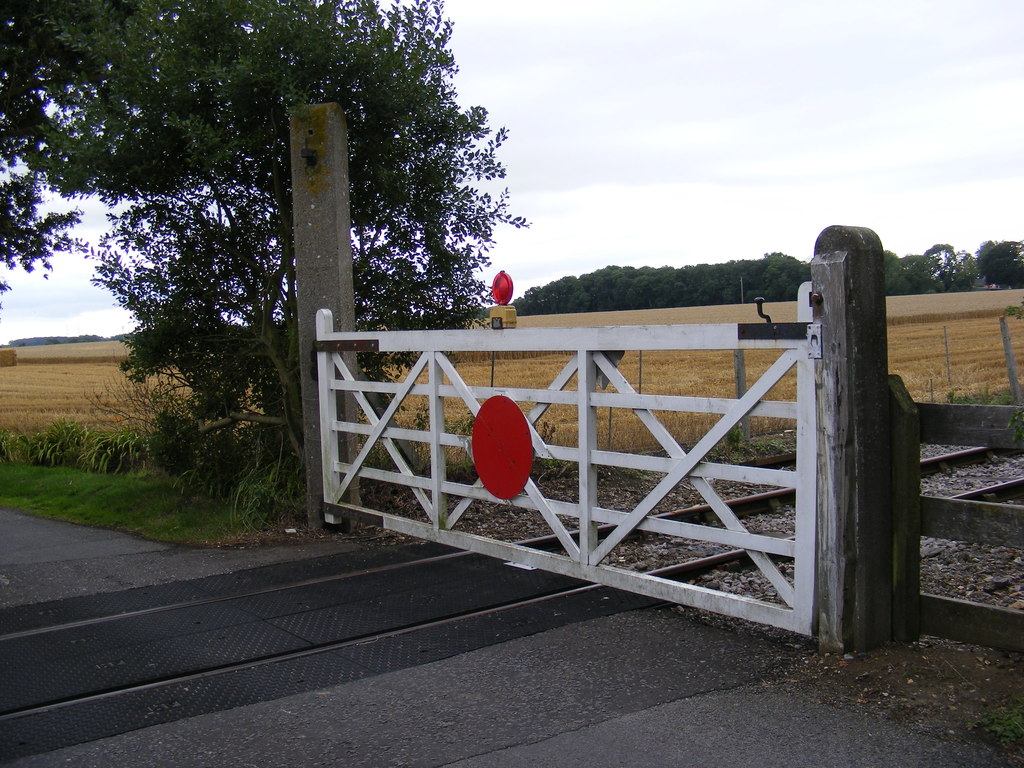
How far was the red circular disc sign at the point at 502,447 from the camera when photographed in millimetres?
6461

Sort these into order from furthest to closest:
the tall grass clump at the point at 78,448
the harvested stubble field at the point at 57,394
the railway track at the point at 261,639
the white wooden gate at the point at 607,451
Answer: the harvested stubble field at the point at 57,394
the tall grass clump at the point at 78,448
the white wooden gate at the point at 607,451
the railway track at the point at 261,639

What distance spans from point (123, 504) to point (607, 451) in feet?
19.7

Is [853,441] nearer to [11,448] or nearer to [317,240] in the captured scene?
[317,240]

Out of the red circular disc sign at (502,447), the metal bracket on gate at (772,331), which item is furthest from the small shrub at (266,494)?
the metal bracket on gate at (772,331)

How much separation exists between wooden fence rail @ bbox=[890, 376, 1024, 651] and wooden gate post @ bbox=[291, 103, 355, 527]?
5138 mm

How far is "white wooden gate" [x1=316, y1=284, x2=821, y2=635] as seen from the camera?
4.89 metres

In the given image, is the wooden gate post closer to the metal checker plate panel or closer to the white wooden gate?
the white wooden gate

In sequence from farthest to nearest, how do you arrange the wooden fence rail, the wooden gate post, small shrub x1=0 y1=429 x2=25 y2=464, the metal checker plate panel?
small shrub x1=0 y1=429 x2=25 y2=464
the wooden gate post
the wooden fence rail
the metal checker plate panel

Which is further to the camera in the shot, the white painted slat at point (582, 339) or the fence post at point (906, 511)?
the white painted slat at point (582, 339)

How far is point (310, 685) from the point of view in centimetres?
488

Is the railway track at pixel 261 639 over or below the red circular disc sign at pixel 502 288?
below

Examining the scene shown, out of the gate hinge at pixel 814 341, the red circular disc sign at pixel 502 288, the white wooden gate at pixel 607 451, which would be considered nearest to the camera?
the gate hinge at pixel 814 341

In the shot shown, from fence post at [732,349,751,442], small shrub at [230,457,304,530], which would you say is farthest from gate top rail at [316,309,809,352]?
fence post at [732,349,751,442]

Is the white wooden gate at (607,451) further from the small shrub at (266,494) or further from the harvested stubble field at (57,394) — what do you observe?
the harvested stubble field at (57,394)
